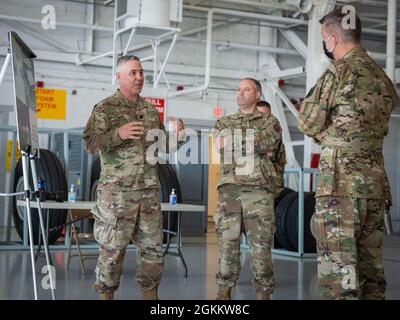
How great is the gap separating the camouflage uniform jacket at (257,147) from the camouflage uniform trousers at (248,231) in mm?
55

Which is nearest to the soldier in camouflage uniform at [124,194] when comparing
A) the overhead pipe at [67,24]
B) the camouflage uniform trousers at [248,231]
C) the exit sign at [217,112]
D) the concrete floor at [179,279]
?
the camouflage uniform trousers at [248,231]

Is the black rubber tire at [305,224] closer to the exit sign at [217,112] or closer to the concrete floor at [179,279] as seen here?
the concrete floor at [179,279]

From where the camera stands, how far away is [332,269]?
116 inches

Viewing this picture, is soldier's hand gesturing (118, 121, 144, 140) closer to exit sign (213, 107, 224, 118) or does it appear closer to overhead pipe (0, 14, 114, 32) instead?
overhead pipe (0, 14, 114, 32)

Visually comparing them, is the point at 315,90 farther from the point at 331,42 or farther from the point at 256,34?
the point at 256,34

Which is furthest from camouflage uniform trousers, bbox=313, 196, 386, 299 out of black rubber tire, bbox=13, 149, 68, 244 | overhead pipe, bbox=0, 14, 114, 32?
overhead pipe, bbox=0, 14, 114, 32

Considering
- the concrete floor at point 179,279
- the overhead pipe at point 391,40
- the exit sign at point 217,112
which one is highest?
the overhead pipe at point 391,40

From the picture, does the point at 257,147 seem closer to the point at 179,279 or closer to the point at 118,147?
the point at 118,147

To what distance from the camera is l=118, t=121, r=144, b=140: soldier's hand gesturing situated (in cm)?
374

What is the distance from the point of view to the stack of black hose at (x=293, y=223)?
8305 mm

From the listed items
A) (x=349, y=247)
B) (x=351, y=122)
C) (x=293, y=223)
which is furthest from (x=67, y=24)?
(x=349, y=247)

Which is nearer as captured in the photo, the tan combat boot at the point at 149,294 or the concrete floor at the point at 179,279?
the tan combat boot at the point at 149,294

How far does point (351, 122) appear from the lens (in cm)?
301
